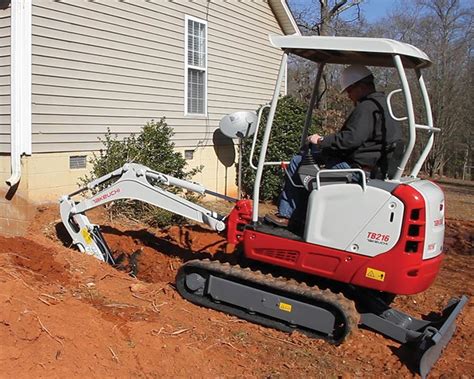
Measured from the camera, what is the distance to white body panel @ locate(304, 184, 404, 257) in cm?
462

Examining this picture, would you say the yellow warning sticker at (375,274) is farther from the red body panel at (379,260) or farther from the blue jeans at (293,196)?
the blue jeans at (293,196)

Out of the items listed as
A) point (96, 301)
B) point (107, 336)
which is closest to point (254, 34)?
point (96, 301)

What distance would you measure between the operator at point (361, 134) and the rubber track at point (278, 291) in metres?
1.00

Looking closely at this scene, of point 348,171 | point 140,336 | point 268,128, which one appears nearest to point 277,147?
point 268,128

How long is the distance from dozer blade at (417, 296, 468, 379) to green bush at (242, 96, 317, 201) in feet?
27.3

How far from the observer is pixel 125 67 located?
1003 cm

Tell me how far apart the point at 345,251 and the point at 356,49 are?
5.68 ft

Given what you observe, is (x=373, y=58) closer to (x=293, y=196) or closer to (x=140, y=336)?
(x=293, y=196)

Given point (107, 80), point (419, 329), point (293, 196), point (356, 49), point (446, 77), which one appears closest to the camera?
point (356, 49)

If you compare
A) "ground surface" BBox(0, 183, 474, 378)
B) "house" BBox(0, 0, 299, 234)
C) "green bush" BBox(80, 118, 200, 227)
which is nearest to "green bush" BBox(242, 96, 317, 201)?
"house" BBox(0, 0, 299, 234)

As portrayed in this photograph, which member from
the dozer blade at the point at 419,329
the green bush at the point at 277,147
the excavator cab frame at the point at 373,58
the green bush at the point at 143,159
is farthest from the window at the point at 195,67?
the dozer blade at the point at 419,329

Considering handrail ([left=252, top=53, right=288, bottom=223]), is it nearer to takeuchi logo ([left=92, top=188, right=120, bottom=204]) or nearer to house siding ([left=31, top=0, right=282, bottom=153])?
takeuchi logo ([left=92, top=188, right=120, bottom=204])

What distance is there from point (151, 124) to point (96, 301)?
5387mm

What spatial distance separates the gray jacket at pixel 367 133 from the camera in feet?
16.0
